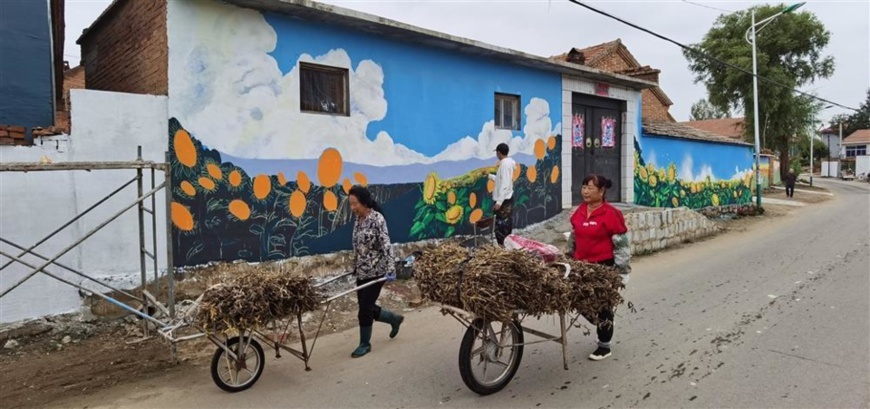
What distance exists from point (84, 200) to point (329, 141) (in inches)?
124

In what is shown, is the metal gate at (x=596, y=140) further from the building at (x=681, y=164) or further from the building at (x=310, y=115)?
the building at (x=310, y=115)

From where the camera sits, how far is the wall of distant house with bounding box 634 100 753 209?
14.4 m

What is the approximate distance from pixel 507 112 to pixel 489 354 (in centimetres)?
742

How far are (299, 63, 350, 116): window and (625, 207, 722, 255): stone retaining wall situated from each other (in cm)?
622

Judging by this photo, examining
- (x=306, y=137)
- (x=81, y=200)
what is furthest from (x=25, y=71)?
(x=306, y=137)

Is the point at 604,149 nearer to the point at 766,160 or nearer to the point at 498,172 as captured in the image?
the point at 498,172

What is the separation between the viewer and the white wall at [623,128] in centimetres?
1178

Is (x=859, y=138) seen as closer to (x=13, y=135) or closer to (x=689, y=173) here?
(x=689, y=173)

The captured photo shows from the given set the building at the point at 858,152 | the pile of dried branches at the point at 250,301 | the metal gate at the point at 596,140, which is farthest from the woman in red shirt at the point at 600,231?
the building at the point at 858,152

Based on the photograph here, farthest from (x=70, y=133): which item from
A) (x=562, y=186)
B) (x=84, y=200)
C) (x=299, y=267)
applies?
(x=562, y=186)

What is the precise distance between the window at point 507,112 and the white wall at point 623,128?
1.51 meters

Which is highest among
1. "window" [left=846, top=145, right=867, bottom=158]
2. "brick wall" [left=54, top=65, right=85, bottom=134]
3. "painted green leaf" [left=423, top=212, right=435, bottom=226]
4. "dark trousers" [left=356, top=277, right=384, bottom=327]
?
"window" [left=846, top=145, right=867, bottom=158]

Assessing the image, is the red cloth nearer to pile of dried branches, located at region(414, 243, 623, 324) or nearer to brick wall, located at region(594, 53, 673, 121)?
pile of dried branches, located at region(414, 243, 623, 324)

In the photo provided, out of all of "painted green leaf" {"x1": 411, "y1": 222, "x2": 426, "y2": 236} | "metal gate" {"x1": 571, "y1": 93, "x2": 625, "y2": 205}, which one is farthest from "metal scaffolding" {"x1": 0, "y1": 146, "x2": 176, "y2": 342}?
"metal gate" {"x1": 571, "y1": 93, "x2": 625, "y2": 205}
